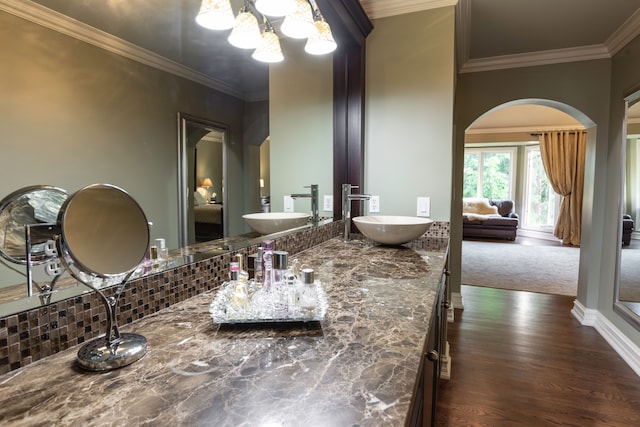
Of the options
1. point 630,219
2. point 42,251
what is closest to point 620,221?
point 630,219

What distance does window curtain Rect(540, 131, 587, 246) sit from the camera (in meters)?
7.11

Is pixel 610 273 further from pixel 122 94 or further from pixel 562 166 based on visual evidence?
pixel 562 166

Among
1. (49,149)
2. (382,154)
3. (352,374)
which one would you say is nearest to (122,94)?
(49,149)

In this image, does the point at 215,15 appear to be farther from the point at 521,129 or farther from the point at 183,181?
the point at 521,129

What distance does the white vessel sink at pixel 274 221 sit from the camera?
1.50 metres

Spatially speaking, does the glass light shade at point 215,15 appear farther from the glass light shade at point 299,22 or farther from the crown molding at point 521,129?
the crown molding at point 521,129

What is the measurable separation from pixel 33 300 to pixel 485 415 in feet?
7.05

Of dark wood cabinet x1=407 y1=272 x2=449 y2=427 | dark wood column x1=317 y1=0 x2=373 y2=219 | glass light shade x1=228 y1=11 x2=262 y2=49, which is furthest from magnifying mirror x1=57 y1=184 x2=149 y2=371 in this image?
dark wood column x1=317 y1=0 x2=373 y2=219

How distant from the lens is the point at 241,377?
0.63m

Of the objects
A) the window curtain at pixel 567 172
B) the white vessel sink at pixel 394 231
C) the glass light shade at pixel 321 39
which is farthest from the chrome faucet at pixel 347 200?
the window curtain at pixel 567 172

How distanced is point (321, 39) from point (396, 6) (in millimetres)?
→ 922

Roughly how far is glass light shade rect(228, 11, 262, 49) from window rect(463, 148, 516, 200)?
8.16m

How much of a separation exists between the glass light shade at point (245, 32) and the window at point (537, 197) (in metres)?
8.54

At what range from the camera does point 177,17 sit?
113 centimetres
